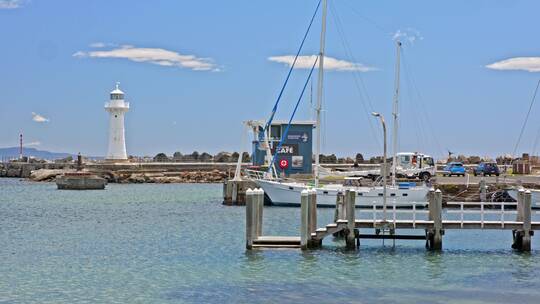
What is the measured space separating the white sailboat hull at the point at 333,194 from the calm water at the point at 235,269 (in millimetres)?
12248

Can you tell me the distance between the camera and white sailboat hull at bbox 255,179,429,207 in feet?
179

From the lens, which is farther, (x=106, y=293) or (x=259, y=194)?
(x=259, y=194)

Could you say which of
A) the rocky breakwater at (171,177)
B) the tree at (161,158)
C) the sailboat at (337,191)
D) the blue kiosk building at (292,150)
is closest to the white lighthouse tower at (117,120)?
the rocky breakwater at (171,177)

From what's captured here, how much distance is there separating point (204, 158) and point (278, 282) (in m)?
116

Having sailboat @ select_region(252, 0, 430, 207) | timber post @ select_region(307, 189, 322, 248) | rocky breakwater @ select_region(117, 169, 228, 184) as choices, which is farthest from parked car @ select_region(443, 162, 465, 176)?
timber post @ select_region(307, 189, 322, 248)

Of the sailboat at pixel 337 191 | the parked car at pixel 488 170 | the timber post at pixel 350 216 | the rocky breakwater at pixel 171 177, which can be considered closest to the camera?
the timber post at pixel 350 216

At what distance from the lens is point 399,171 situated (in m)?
70.4

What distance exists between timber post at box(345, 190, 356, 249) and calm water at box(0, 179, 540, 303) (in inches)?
20.0

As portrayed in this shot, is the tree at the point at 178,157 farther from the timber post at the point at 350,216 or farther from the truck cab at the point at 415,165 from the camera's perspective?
the timber post at the point at 350,216

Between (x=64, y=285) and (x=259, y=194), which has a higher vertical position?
(x=259, y=194)

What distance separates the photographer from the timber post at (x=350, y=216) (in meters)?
30.4

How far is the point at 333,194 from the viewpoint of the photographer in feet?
181

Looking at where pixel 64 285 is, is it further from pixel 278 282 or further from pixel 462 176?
pixel 462 176

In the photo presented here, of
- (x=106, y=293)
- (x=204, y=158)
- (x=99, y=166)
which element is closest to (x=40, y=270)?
(x=106, y=293)
